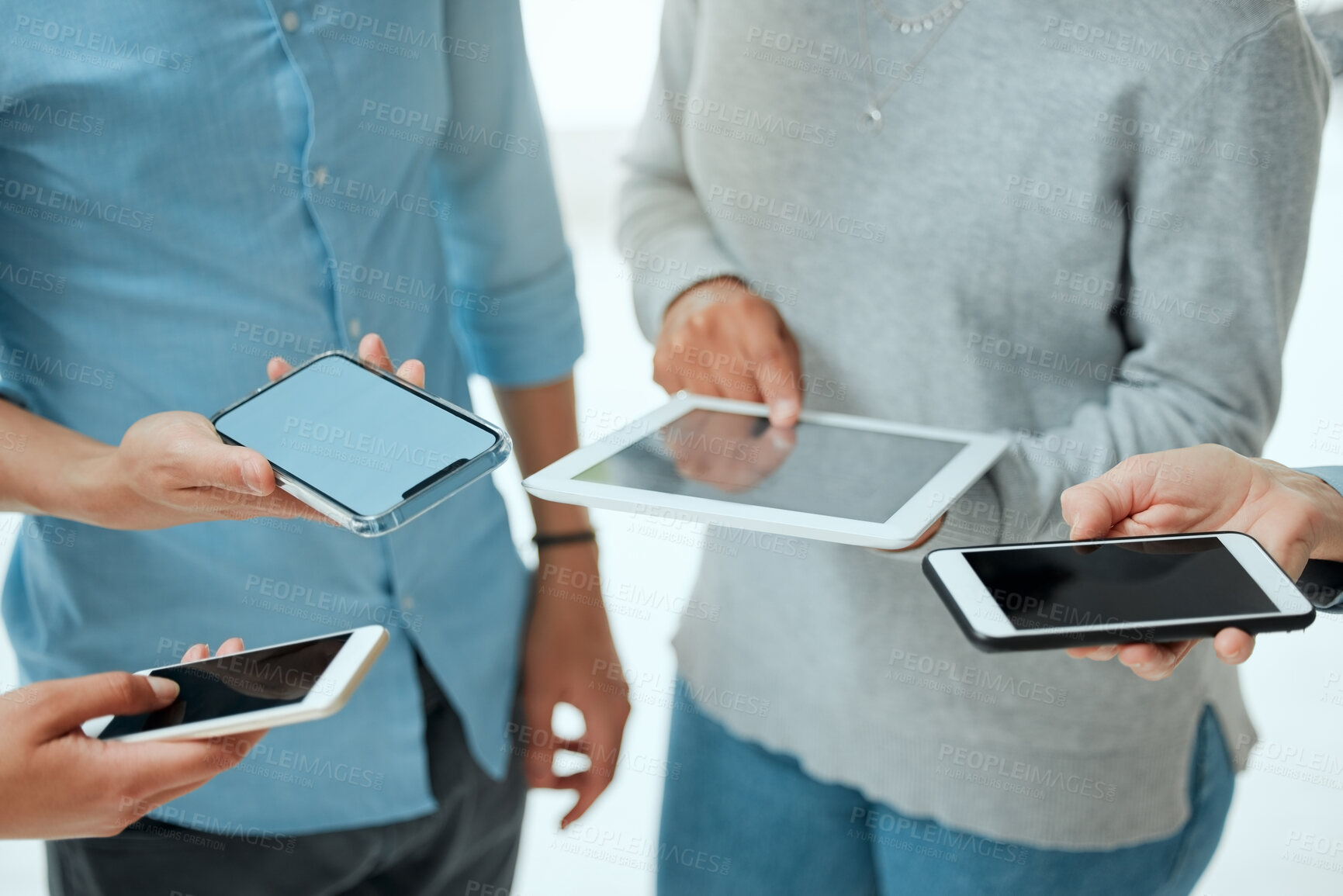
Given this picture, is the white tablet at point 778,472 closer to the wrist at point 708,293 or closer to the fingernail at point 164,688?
the wrist at point 708,293

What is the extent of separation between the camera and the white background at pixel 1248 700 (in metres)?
1.46

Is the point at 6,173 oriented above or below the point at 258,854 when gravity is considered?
above

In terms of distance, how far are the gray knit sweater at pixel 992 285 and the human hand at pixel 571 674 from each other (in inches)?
4.4

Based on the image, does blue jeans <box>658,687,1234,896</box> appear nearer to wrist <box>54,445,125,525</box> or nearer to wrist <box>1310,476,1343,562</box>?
wrist <box>1310,476,1343,562</box>

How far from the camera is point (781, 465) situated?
2.39ft

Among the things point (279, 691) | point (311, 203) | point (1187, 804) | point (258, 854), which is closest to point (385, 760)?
point (258, 854)

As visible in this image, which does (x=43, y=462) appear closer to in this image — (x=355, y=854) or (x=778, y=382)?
(x=355, y=854)

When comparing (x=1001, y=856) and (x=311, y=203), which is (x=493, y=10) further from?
(x=1001, y=856)

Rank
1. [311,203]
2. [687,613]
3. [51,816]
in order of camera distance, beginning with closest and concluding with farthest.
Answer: [51,816], [311,203], [687,613]

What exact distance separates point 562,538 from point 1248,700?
4.66 ft

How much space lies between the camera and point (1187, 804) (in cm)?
79

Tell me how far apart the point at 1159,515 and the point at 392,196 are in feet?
2.01

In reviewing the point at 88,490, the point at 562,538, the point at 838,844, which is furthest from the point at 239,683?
the point at 838,844

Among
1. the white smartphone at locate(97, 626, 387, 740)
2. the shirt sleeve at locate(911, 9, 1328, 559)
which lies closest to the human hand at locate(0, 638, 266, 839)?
the white smartphone at locate(97, 626, 387, 740)
